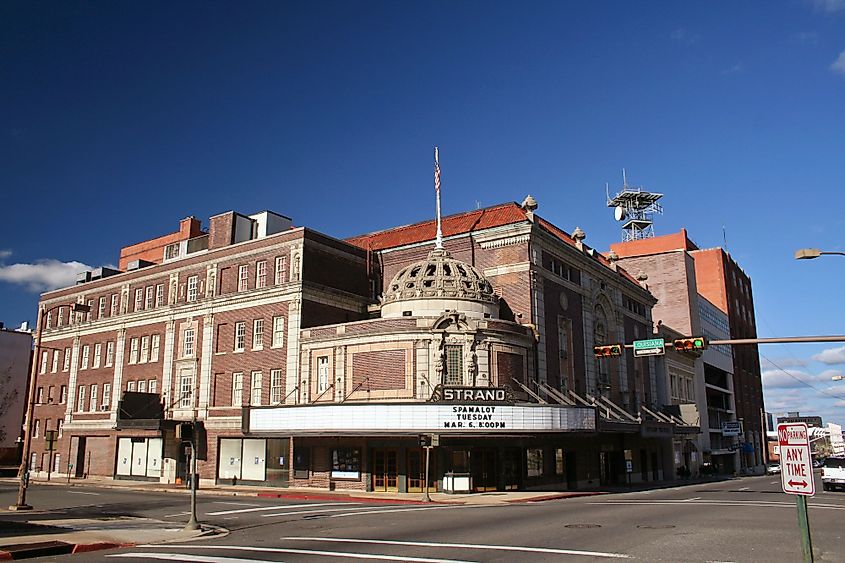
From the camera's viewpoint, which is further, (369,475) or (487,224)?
(487,224)

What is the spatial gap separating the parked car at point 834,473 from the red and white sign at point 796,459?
37.1 meters

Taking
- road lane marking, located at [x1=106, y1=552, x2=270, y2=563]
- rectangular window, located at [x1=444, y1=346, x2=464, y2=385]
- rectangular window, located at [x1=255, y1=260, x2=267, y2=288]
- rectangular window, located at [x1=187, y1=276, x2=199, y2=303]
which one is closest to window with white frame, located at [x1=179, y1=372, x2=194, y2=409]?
rectangular window, located at [x1=187, y1=276, x2=199, y2=303]

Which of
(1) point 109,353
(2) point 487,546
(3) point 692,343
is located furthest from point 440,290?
(1) point 109,353

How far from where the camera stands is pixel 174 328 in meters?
55.9

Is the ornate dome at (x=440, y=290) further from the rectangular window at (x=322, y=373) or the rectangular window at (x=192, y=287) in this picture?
the rectangular window at (x=192, y=287)

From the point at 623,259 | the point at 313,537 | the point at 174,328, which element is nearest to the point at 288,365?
the point at 174,328

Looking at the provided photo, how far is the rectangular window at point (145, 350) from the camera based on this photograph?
5797cm

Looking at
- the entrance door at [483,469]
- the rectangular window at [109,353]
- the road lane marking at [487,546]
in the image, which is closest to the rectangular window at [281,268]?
the entrance door at [483,469]

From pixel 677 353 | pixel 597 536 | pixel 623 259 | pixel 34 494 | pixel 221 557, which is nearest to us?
pixel 221 557

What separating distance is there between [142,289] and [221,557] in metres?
48.7

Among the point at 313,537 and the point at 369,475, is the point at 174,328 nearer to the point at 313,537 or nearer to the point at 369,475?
the point at 369,475

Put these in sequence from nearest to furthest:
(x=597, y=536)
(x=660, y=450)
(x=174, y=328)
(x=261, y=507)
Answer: (x=597, y=536)
(x=261, y=507)
(x=174, y=328)
(x=660, y=450)

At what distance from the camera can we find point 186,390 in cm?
5372

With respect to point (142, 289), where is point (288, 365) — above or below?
below
